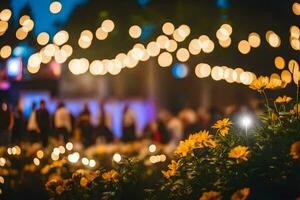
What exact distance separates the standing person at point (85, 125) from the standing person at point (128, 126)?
2419 mm

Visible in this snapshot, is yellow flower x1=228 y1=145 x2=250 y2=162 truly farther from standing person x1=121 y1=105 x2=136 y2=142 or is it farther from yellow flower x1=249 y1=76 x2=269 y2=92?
standing person x1=121 y1=105 x2=136 y2=142

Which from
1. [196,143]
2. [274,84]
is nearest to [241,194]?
[196,143]

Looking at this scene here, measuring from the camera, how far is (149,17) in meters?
18.0

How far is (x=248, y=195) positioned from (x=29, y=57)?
23.8ft

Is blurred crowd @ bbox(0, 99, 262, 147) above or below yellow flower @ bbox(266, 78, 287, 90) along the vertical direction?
below

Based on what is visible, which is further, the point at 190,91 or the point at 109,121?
the point at 190,91

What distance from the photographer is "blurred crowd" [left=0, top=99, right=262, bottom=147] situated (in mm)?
7832

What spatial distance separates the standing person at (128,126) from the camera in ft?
49.6

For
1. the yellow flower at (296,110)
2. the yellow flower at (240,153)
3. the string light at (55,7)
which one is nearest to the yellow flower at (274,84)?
the yellow flower at (296,110)

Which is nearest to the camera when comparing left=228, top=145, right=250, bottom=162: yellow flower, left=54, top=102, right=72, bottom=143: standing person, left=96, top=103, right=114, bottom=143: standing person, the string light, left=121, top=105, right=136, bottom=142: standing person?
left=228, top=145, right=250, bottom=162: yellow flower

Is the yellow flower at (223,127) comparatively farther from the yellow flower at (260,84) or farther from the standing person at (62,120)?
the standing person at (62,120)

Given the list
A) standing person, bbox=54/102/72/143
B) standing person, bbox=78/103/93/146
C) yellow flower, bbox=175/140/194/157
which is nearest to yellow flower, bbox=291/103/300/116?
yellow flower, bbox=175/140/194/157

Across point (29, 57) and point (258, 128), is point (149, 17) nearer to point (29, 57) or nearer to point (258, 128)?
point (29, 57)

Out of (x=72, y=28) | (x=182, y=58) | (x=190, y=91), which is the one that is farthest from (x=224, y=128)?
(x=190, y=91)
